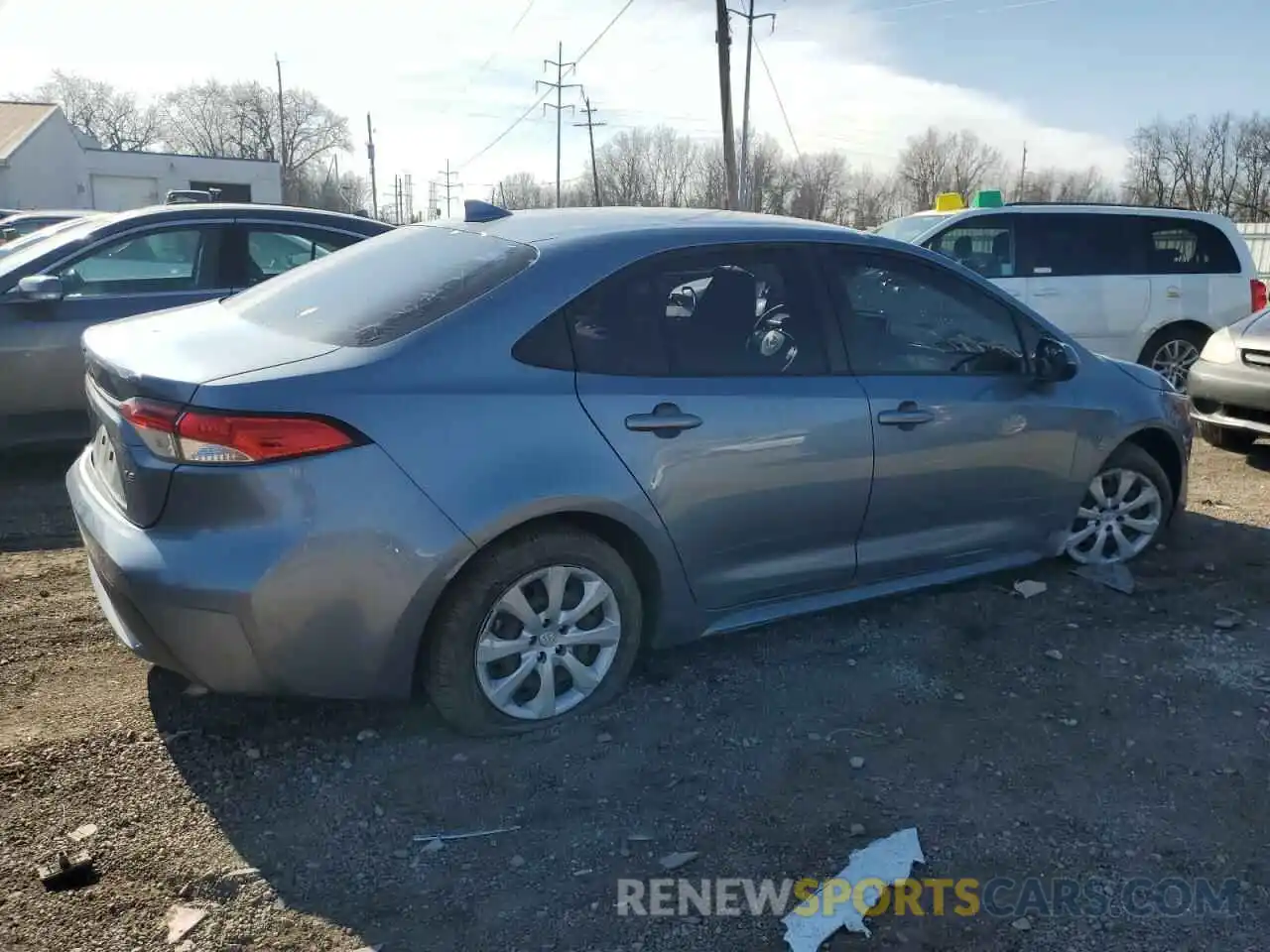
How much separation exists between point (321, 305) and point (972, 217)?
23.1 ft

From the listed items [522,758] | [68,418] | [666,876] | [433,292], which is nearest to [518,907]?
[666,876]

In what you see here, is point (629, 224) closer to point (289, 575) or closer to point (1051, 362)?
point (289, 575)

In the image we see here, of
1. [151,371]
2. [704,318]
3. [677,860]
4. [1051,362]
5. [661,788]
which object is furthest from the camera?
[1051,362]

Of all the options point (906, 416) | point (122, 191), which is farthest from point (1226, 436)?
point (122, 191)

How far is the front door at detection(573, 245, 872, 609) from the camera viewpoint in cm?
335

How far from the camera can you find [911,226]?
9.38 m

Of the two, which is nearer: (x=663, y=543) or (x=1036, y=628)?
(x=663, y=543)

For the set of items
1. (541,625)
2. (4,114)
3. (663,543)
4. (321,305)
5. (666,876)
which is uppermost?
(4,114)

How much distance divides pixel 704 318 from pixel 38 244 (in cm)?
479

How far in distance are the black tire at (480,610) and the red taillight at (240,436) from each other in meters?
0.56

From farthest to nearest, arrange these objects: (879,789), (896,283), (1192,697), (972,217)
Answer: (972,217)
(896,283)
(1192,697)
(879,789)

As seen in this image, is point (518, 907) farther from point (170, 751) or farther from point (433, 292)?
point (433, 292)

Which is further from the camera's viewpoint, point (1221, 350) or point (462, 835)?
point (1221, 350)

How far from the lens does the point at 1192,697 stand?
371 cm
